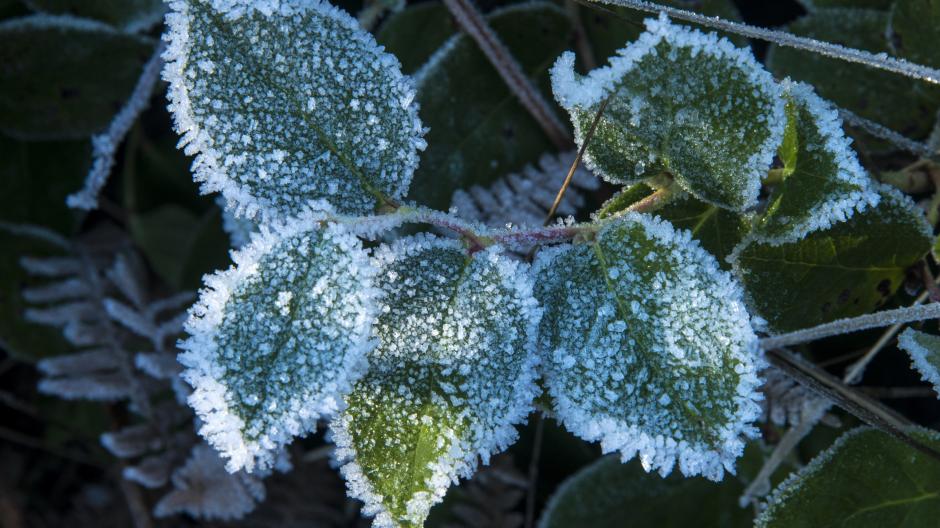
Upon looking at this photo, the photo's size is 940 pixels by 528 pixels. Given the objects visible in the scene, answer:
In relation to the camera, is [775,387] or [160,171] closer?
[775,387]

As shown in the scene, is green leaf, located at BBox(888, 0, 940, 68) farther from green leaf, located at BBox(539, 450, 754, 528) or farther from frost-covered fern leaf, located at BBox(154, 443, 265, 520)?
frost-covered fern leaf, located at BBox(154, 443, 265, 520)

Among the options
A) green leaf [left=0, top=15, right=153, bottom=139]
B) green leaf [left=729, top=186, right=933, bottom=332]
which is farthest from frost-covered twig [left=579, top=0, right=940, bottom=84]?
green leaf [left=0, top=15, right=153, bottom=139]

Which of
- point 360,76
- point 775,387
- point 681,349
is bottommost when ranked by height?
A: point 681,349

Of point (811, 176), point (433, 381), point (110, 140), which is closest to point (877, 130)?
point (811, 176)

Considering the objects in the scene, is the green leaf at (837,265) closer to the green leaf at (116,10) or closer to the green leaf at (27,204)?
the green leaf at (116,10)

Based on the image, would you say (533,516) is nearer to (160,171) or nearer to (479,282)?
(479,282)

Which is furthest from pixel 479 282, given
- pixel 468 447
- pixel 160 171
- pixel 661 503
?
pixel 160 171
